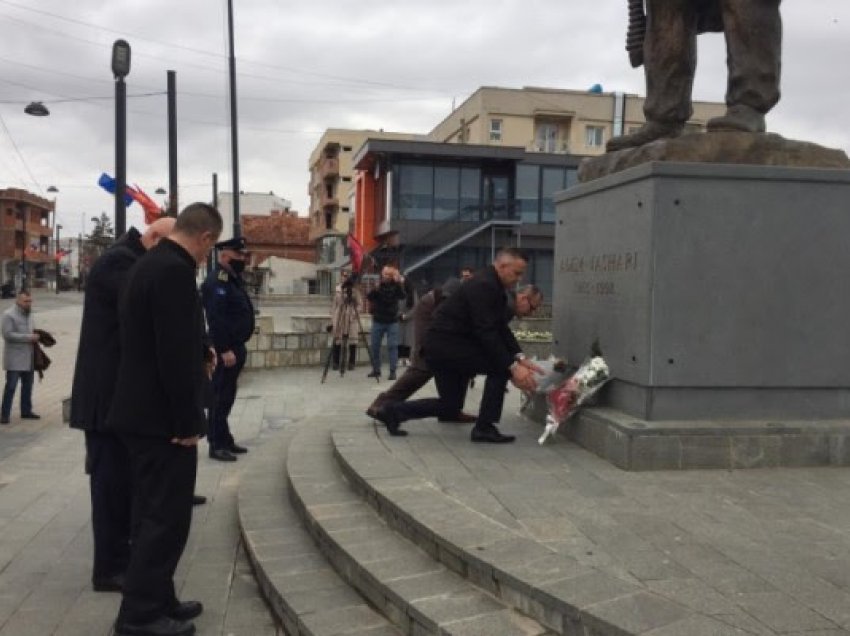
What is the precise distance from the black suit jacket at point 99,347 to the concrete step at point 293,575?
1156mm

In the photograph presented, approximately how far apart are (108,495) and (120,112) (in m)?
6.32

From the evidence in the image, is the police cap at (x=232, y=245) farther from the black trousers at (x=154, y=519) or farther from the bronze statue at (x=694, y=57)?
the black trousers at (x=154, y=519)

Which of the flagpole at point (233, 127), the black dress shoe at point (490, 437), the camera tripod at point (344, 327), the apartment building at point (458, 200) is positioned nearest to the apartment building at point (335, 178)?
the apartment building at point (458, 200)

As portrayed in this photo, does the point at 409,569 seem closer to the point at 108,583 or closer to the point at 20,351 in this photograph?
the point at 108,583

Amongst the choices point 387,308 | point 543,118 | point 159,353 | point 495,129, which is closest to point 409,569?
point 159,353

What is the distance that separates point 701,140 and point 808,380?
1703 mm

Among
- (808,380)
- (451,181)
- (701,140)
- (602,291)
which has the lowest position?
(808,380)

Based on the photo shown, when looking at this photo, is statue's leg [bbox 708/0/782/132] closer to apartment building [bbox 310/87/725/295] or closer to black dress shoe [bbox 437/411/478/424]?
black dress shoe [bbox 437/411/478/424]

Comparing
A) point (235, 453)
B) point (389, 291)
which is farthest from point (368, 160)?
point (235, 453)

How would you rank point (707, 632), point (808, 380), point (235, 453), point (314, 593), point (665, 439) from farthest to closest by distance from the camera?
1. point (235, 453)
2. point (808, 380)
3. point (665, 439)
4. point (314, 593)
5. point (707, 632)

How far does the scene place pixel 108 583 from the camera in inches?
161

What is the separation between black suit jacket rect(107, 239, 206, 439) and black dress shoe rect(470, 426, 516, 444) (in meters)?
2.69

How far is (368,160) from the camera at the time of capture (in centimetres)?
3838

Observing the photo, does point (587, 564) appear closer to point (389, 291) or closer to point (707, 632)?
point (707, 632)
